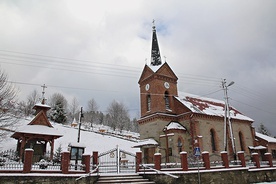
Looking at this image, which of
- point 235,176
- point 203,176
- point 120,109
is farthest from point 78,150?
point 120,109

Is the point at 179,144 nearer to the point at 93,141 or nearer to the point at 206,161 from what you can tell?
the point at 206,161

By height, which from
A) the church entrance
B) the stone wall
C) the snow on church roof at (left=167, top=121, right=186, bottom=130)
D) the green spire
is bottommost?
the stone wall

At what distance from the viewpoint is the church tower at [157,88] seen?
28.5 m

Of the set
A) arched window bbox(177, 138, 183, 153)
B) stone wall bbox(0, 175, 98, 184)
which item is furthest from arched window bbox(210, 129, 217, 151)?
stone wall bbox(0, 175, 98, 184)

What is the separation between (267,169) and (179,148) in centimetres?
868

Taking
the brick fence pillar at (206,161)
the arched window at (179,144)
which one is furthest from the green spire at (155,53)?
the brick fence pillar at (206,161)

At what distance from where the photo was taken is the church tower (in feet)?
93.5

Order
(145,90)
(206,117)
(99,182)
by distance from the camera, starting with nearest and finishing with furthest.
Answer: (99,182), (206,117), (145,90)

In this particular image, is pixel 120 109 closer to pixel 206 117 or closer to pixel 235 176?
pixel 206 117

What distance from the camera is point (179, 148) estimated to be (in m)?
25.1

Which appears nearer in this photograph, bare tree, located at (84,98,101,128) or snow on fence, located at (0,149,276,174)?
snow on fence, located at (0,149,276,174)

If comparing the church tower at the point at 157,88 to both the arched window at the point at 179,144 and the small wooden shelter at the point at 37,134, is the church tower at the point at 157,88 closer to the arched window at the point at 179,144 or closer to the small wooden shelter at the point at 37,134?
the arched window at the point at 179,144

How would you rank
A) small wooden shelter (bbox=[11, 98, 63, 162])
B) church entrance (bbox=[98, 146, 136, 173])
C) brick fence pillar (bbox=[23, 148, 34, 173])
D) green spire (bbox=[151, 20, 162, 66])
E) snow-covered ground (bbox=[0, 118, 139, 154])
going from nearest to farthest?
brick fence pillar (bbox=[23, 148, 34, 173])
church entrance (bbox=[98, 146, 136, 173])
small wooden shelter (bbox=[11, 98, 63, 162])
green spire (bbox=[151, 20, 162, 66])
snow-covered ground (bbox=[0, 118, 139, 154])

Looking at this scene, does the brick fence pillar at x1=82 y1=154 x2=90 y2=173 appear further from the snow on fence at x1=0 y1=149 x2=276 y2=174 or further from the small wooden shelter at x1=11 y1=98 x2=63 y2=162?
the small wooden shelter at x1=11 y1=98 x2=63 y2=162
